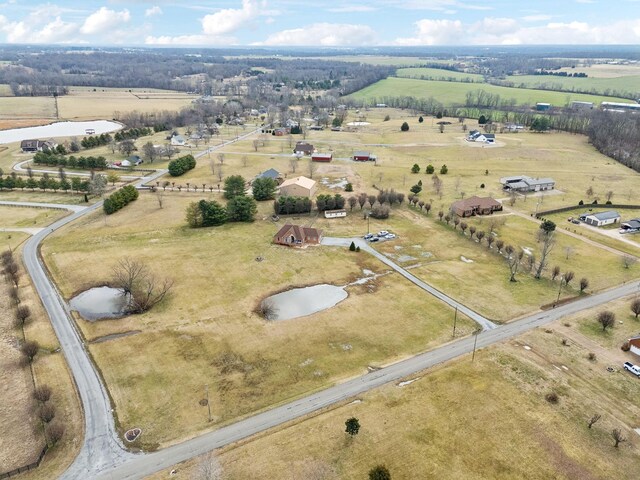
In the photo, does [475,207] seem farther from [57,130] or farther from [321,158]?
[57,130]

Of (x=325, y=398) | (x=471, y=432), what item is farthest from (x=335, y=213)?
(x=471, y=432)

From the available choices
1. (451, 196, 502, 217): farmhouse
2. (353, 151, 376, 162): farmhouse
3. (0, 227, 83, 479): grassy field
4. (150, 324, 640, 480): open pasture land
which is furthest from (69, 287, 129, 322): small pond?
(353, 151, 376, 162): farmhouse

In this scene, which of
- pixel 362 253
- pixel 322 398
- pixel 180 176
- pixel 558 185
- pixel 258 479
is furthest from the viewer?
pixel 180 176

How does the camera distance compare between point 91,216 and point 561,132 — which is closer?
point 91,216

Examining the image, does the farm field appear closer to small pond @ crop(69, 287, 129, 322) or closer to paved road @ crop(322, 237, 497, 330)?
paved road @ crop(322, 237, 497, 330)

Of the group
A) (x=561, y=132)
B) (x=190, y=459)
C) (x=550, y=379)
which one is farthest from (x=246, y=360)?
(x=561, y=132)

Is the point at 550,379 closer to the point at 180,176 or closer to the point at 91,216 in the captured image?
the point at 91,216

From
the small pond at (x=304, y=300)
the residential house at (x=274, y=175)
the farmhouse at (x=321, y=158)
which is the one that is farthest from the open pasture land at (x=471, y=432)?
the farmhouse at (x=321, y=158)
